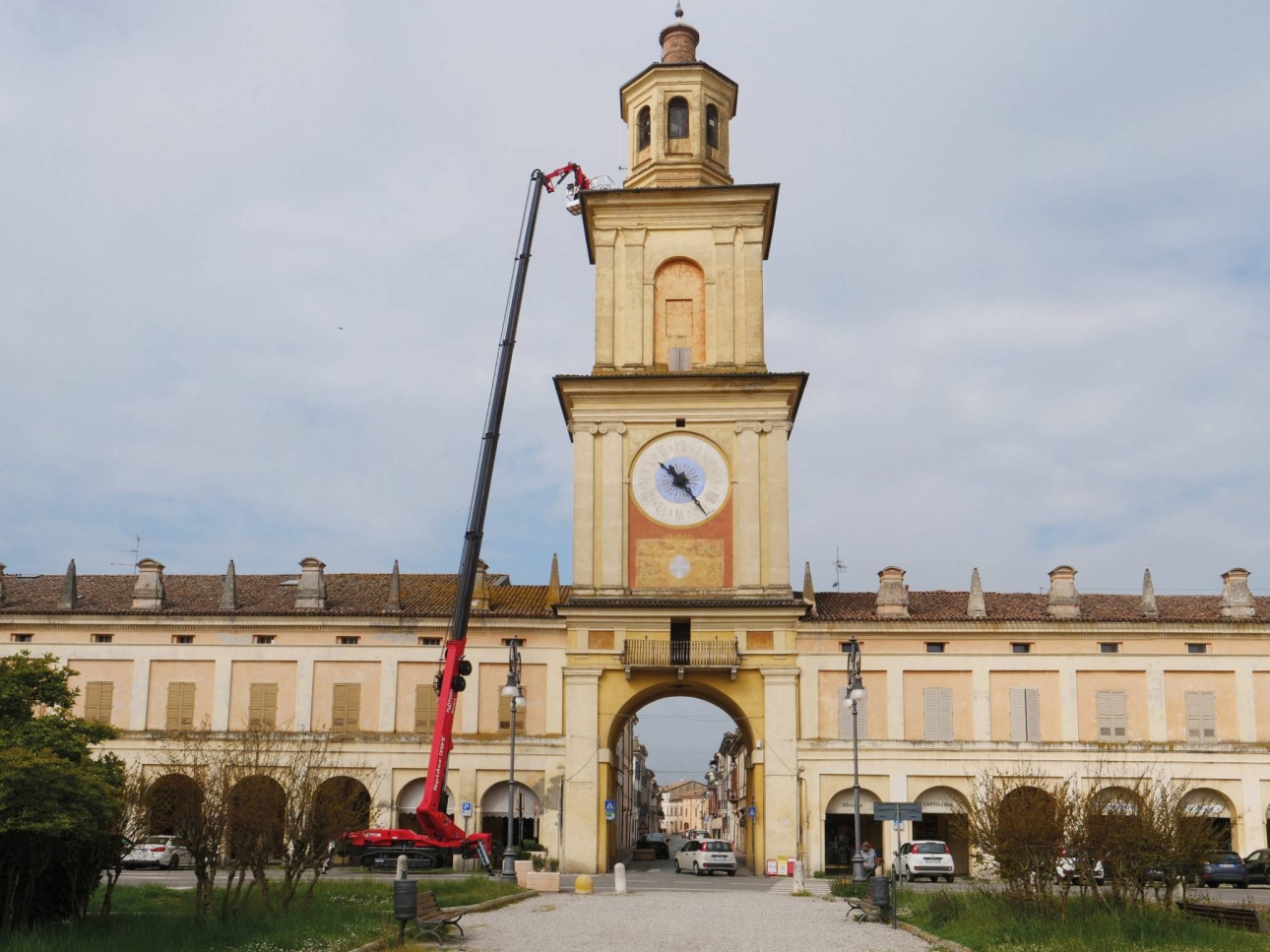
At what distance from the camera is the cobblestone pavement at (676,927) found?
19953 mm

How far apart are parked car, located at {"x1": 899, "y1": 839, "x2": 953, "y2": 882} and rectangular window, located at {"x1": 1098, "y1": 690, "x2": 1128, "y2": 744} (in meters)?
7.81

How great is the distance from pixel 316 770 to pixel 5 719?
597 centimetres

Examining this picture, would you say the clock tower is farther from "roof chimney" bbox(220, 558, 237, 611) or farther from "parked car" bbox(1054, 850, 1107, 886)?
"parked car" bbox(1054, 850, 1107, 886)

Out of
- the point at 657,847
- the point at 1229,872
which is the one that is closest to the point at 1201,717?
the point at 1229,872

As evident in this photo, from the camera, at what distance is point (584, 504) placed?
44219 millimetres

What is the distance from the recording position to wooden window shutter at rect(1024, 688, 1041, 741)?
145ft

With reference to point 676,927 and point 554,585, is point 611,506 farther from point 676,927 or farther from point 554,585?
point 676,927

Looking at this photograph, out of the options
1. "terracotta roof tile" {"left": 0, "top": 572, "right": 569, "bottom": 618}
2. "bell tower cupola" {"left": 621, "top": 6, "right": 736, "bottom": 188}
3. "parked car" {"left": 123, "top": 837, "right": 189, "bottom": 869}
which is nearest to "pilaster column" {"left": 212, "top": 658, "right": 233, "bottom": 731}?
"terracotta roof tile" {"left": 0, "top": 572, "right": 569, "bottom": 618}

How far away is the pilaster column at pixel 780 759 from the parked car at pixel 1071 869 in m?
19.7

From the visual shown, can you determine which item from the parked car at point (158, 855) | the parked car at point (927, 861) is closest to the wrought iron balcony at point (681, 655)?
the parked car at point (927, 861)

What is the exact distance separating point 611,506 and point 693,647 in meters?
5.50

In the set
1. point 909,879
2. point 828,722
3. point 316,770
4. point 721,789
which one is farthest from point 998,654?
point 721,789

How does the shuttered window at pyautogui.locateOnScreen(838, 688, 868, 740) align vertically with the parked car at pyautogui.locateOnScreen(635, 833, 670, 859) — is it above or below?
above

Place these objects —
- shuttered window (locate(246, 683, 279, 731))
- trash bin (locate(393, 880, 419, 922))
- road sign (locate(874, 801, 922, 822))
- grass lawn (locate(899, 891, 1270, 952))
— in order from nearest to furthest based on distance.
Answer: grass lawn (locate(899, 891, 1270, 952)) → trash bin (locate(393, 880, 419, 922)) → road sign (locate(874, 801, 922, 822)) → shuttered window (locate(246, 683, 279, 731))
